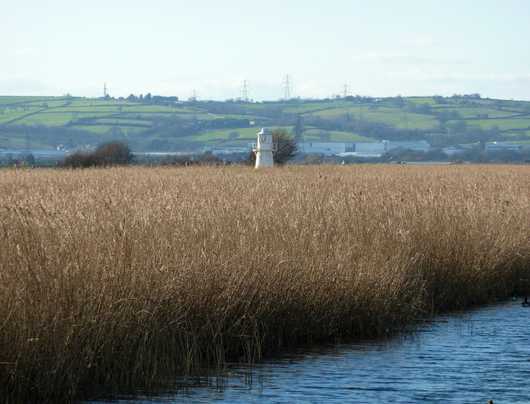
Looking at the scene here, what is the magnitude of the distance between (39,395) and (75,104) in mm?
166716

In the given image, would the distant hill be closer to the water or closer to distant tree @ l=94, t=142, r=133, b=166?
distant tree @ l=94, t=142, r=133, b=166

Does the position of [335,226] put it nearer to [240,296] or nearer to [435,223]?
[435,223]

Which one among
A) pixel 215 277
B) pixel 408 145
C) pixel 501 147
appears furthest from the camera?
pixel 408 145

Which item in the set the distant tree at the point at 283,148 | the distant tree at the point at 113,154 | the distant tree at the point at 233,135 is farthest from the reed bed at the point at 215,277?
the distant tree at the point at 233,135

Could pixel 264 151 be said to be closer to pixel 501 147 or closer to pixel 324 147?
pixel 501 147

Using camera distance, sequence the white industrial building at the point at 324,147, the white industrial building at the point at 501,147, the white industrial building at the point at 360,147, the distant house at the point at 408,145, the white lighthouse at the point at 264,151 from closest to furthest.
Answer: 1. the white lighthouse at the point at 264,151
2. the white industrial building at the point at 501,147
3. the white industrial building at the point at 324,147
4. the white industrial building at the point at 360,147
5. the distant house at the point at 408,145

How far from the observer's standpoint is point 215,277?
11.7m

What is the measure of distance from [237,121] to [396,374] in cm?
13856

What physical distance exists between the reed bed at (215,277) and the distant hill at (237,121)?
343ft

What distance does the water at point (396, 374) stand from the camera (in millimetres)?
10422

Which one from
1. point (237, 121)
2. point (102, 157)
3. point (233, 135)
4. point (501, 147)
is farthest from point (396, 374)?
point (237, 121)

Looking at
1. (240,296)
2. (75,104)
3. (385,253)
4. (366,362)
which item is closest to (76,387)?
(240,296)

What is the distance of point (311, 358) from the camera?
11898 millimetres

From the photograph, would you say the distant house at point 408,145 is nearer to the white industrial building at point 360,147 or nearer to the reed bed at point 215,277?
the white industrial building at point 360,147
